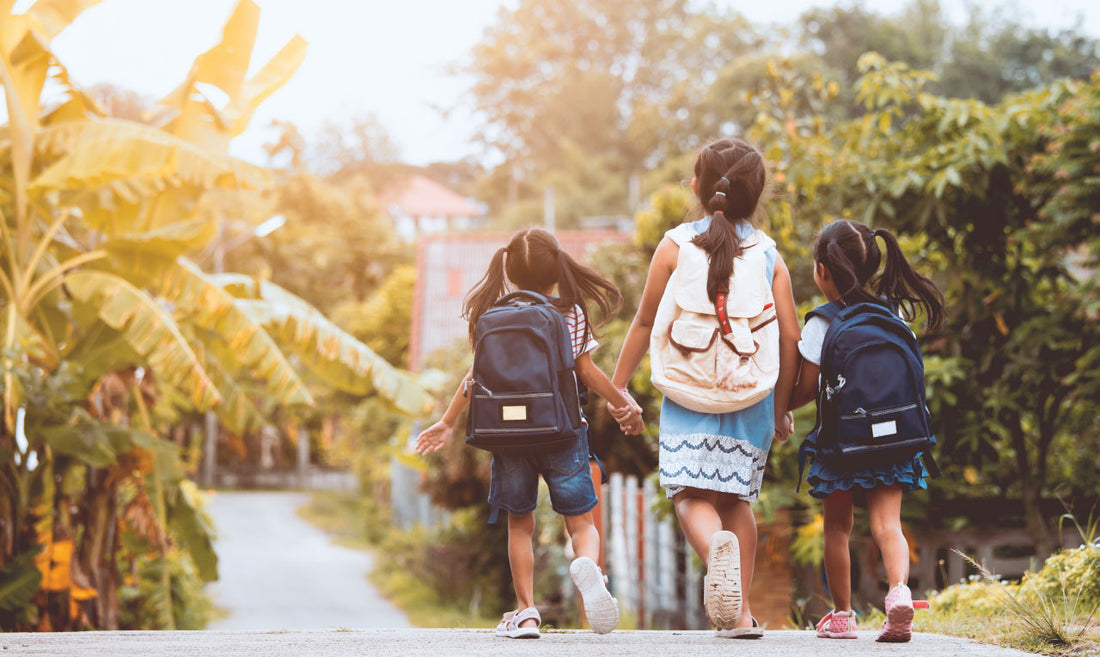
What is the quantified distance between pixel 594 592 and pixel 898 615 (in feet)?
3.28

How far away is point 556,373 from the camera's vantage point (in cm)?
407

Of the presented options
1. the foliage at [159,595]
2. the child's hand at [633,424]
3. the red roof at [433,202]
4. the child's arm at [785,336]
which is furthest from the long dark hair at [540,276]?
the red roof at [433,202]

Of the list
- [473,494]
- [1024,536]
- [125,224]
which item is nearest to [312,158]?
[473,494]

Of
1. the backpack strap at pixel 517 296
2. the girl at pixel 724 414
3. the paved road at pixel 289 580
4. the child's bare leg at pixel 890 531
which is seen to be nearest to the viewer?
the child's bare leg at pixel 890 531

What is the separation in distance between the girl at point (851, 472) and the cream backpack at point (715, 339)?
0.24 m

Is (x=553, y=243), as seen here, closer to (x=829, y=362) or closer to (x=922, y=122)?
(x=829, y=362)

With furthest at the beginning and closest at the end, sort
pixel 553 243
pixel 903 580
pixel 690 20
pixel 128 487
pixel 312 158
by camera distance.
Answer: pixel 312 158
pixel 690 20
pixel 128 487
pixel 553 243
pixel 903 580

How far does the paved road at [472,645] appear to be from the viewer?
11.7ft

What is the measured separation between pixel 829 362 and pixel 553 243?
1.11m

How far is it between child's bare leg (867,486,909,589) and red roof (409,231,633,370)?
2100 centimetres

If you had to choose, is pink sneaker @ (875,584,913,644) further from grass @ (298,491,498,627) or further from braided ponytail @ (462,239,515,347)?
grass @ (298,491,498,627)

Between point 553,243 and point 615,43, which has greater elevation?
point 615,43

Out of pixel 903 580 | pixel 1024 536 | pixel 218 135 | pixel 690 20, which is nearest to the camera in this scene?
pixel 903 580

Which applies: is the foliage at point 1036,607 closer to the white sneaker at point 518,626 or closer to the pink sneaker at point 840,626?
the pink sneaker at point 840,626
